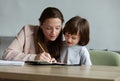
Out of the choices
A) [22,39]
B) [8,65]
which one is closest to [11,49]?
[22,39]

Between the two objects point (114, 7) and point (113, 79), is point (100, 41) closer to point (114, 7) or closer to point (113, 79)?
point (114, 7)

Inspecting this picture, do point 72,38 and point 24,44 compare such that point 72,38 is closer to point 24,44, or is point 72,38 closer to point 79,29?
point 79,29

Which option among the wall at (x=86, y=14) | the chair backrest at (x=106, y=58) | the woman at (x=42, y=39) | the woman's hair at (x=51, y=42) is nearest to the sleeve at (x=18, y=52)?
the woman at (x=42, y=39)

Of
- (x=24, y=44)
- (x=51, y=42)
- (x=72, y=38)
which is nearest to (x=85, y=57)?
(x=72, y=38)

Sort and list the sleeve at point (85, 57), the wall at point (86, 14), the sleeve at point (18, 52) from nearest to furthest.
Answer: the sleeve at point (18, 52) < the sleeve at point (85, 57) < the wall at point (86, 14)

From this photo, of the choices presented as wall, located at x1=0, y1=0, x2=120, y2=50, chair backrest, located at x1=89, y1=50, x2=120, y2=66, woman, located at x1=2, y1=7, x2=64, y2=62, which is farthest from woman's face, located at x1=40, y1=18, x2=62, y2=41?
wall, located at x1=0, y1=0, x2=120, y2=50

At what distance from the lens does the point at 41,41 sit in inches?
73.6

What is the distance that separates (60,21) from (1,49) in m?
1.30

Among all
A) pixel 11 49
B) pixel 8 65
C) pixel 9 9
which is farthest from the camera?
pixel 9 9

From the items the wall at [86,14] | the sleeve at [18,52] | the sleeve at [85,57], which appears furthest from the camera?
the wall at [86,14]

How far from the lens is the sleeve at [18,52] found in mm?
1677

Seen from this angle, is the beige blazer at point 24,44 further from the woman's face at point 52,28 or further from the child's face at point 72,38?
the child's face at point 72,38

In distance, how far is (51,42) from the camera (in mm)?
1887

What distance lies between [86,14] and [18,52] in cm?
99
